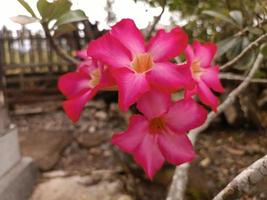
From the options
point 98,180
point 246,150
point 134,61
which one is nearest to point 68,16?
point 134,61

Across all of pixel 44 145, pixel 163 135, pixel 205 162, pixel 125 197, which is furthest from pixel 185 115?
pixel 44 145

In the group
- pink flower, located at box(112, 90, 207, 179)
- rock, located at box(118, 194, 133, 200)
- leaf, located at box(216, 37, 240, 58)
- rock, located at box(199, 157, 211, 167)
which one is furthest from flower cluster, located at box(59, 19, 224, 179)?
rock, located at box(118, 194, 133, 200)

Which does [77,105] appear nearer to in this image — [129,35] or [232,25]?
[129,35]

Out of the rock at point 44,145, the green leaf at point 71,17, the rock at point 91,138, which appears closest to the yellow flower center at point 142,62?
the green leaf at point 71,17

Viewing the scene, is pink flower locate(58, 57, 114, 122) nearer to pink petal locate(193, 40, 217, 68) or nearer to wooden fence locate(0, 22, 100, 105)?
pink petal locate(193, 40, 217, 68)

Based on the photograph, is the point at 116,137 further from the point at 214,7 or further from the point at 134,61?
the point at 214,7
